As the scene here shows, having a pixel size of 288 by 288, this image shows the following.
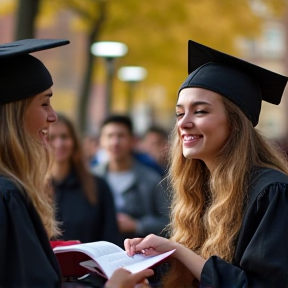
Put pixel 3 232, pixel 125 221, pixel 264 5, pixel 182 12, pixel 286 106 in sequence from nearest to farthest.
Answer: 1. pixel 3 232
2. pixel 125 221
3. pixel 264 5
4. pixel 182 12
5. pixel 286 106

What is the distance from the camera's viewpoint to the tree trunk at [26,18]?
979 cm

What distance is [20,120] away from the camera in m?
3.39

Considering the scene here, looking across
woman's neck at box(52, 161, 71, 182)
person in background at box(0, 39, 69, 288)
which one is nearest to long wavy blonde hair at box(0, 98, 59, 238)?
person in background at box(0, 39, 69, 288)

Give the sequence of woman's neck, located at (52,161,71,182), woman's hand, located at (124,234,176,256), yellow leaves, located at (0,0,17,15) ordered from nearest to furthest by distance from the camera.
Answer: woman's hand, located at (124,234,176,256), woman's neck, located at (52,161,71,182), yellow leaves, located at (0,0,17,15)

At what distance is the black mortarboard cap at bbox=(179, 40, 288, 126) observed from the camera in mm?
3471

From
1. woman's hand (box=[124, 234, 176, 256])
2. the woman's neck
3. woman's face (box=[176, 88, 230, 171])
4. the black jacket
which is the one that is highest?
woman's face (box=[176, 88, 230, 171])

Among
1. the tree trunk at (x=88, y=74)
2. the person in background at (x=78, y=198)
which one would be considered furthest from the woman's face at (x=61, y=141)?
the tree trunk at (x=88, y=74)

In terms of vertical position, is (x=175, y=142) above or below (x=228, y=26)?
below

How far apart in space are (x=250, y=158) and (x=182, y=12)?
11874 mm

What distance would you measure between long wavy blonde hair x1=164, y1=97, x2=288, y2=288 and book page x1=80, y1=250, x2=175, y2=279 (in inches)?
6.8

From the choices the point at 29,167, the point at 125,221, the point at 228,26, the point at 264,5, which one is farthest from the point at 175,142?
the point at 228,26

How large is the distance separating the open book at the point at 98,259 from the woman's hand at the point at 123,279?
5 cm

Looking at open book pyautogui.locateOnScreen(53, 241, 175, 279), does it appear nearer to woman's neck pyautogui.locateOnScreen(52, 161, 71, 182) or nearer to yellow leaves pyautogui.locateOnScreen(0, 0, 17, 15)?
woman's neck pyautogui.locateOnScreen(52, 161, 71, 182)

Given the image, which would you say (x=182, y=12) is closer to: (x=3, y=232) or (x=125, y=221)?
(x=125, y=221)
